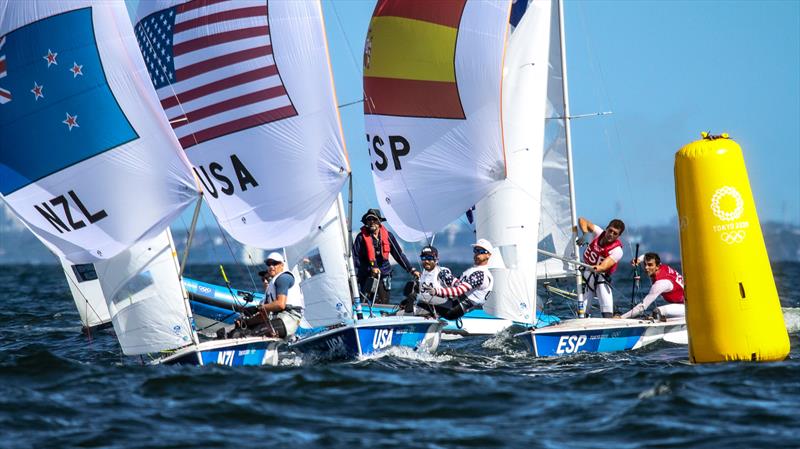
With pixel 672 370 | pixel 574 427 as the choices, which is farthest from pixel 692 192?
pixel 574 427

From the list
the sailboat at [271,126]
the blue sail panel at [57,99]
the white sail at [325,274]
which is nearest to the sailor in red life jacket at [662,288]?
the sailboat at [271,126]

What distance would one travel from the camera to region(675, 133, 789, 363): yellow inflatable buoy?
37.2ft

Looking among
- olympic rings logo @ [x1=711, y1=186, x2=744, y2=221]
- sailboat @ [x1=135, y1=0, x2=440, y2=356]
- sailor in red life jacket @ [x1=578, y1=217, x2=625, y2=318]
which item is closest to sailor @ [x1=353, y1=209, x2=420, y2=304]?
sailor in red life jacket @ [x1=578, y1=217, x2=625, y2=318]

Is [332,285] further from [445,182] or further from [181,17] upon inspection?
[181,17]

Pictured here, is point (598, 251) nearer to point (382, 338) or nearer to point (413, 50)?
point (413, 50)

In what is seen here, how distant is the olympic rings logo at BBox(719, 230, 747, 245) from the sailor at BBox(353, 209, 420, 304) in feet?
21.5

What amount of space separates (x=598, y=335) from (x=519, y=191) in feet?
A: 8.15

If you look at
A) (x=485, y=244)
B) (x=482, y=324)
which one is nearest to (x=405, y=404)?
(x=485, y=244)

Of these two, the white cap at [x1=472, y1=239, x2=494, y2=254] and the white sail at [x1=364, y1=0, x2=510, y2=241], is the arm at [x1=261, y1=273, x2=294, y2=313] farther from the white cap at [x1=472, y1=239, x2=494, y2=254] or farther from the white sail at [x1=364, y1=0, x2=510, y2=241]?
the white cap at [x1=472, y1=239, x2=494, y2=254]

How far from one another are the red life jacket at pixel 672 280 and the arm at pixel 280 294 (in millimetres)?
4840

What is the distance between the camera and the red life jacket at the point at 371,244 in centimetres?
1752

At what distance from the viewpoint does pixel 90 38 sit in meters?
13.3

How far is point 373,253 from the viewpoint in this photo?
57.5ft

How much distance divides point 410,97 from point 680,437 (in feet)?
25.3
